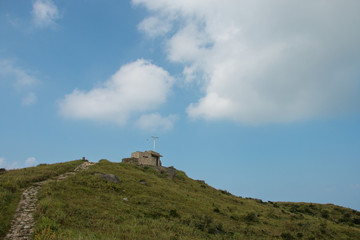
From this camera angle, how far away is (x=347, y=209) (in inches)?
2462

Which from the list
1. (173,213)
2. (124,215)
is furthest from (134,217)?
(173,213)

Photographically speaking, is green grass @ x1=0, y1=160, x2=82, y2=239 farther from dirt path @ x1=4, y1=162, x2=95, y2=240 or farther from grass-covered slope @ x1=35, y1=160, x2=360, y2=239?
grass-covered slope @ x1=35, y1=160, x2=360, y2=239

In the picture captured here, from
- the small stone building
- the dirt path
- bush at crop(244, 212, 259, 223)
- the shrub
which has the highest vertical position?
the small stone building

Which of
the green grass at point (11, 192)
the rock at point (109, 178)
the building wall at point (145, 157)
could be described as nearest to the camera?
the green grass at point (11, 192)

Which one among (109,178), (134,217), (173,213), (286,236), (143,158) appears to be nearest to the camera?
(134,217)

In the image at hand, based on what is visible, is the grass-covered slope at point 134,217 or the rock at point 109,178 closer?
the grass-covered slope at point 134,217

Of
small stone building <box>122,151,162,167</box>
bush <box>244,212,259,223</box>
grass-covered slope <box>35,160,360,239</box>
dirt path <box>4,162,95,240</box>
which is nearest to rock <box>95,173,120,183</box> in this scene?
grass-covered slope <box>35,160,360,239</box>

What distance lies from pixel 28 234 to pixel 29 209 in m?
5.57

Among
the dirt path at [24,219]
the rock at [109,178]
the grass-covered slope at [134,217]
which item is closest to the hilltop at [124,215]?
the grass-covered slope at [134,217]

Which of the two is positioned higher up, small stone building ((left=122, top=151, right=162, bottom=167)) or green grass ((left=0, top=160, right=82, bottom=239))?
small stone building ((left=122, top=151, right=162, bottom=167))

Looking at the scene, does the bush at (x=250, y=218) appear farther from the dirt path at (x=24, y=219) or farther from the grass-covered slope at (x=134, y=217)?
the dirt path at (x=24, y=219)

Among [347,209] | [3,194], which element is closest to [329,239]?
[3,194]

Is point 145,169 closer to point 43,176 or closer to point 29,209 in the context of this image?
point 43,176

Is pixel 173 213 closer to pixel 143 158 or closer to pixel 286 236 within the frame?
pixel 286 236
